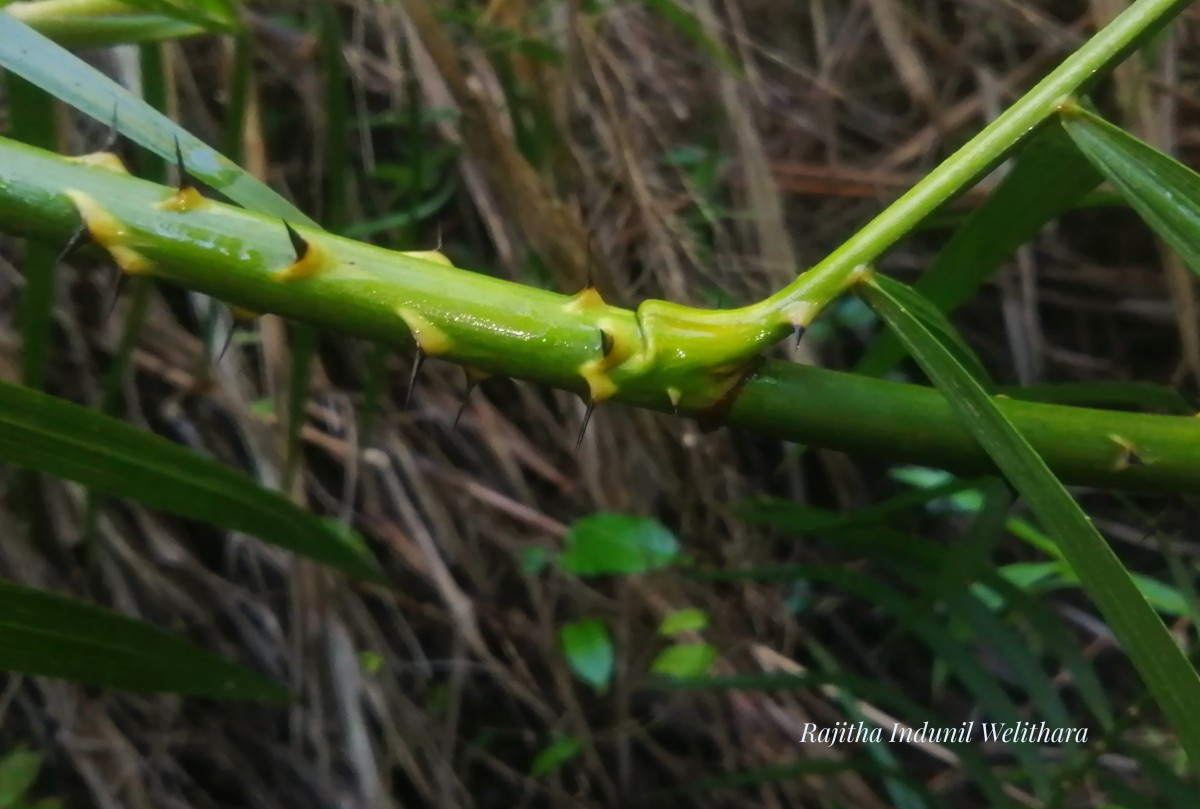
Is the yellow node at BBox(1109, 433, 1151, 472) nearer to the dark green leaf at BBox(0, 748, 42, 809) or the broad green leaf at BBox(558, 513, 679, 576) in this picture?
the broad green leaf at BBox(558, 513, 679, 576)

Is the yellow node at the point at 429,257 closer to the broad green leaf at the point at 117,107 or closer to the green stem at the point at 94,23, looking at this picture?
the broad green leaf at the point at 117,107

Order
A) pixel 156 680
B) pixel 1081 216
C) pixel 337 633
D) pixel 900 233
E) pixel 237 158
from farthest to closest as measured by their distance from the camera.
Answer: pixel 1081 216, pixel 337 633, pixel 237 158, pixel 156 680, pixel 900 233

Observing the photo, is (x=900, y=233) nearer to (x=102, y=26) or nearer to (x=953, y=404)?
(x=953, y=404)

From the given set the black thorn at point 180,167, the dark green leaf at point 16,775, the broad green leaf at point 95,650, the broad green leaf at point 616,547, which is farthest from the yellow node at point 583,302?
the dark green leaf at point 16,775

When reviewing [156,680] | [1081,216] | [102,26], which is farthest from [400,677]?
[1081,216]

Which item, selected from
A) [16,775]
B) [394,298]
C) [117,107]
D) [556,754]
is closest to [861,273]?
[394,298]

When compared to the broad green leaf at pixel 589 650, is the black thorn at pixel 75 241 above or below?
above

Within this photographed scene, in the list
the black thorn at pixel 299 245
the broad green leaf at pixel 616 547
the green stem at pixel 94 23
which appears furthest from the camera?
the broad green leaf at pixel 616 547
